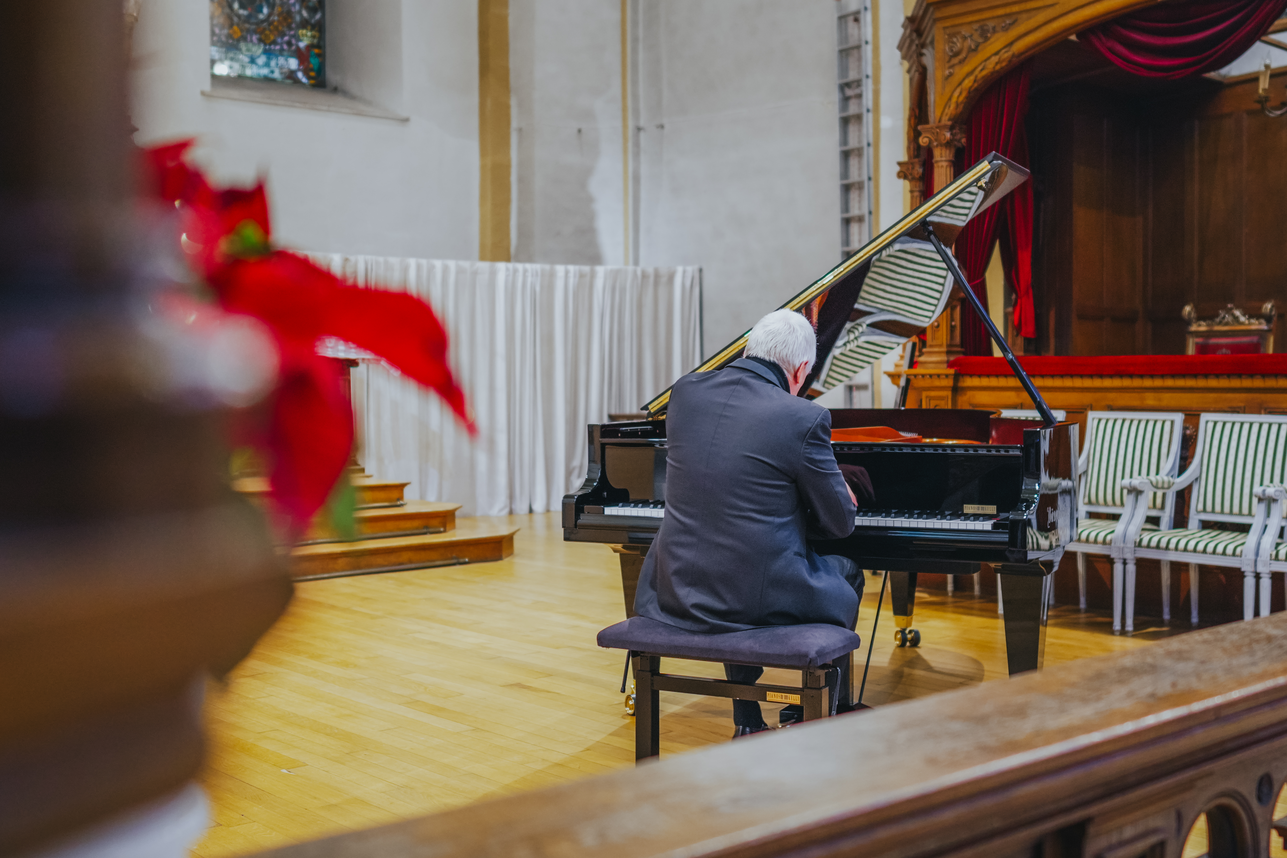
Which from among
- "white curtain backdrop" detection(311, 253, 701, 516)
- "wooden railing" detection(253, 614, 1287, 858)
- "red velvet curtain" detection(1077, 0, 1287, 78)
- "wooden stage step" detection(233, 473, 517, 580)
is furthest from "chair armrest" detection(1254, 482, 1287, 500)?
"white curtain backdrop" detection(311, 253, 701, 516)

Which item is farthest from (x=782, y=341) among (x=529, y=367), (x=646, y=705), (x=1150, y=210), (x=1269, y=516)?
(x=1150, y=210)

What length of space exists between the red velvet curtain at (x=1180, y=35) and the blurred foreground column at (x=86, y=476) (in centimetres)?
724

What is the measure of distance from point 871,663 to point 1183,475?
193 cm

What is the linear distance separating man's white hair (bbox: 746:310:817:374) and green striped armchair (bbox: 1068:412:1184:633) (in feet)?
8.91

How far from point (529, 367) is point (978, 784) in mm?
9154

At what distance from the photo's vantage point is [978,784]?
81 centimetres

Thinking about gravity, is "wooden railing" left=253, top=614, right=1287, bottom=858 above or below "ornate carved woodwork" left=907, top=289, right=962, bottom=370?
below

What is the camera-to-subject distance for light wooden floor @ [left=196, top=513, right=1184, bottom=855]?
3141 mm

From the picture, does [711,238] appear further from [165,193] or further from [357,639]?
[165,193]

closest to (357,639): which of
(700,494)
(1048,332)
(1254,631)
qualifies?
(700,494)

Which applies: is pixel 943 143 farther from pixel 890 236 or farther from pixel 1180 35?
pixel 890 236

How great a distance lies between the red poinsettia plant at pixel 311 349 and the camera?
33 centimetres

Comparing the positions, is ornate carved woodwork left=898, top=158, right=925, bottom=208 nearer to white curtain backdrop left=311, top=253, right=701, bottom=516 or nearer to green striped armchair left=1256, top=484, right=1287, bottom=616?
green striped armchair left=1256, top=484, right=1287, bottom=616

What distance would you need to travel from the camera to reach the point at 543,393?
10000 mm
